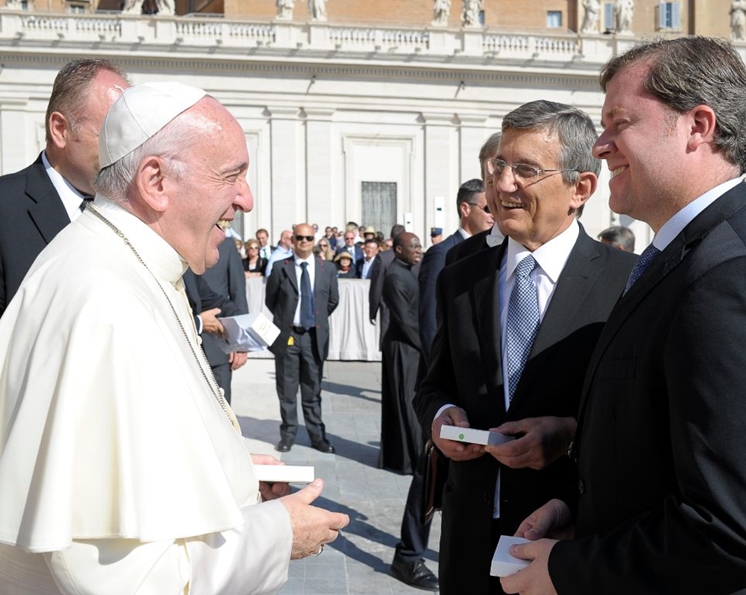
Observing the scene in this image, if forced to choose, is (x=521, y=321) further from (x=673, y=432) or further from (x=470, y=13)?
(x=470, y=13)

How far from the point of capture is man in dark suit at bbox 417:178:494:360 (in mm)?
5984

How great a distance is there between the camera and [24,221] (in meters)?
3.41

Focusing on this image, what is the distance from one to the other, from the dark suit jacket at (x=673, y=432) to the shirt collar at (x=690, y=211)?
0.03 meters

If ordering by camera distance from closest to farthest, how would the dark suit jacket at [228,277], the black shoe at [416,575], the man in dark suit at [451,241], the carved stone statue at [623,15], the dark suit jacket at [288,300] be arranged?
the black shoe at [416,575] → the man in dark suit at [451,241] → the dark suit jacket at [228,277] → the dark suit jacket at [288,300] → the carved stone statue at [623,15]

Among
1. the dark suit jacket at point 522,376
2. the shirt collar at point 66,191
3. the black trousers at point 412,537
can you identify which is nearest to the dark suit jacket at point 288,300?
the black trousers at point 412,537

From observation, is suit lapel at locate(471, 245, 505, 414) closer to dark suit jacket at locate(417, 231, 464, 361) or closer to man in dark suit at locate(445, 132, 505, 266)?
man in dark suit at locate(445, 132, 505, 266)

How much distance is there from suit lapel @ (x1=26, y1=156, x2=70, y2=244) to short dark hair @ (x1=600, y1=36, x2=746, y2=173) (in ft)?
7.66

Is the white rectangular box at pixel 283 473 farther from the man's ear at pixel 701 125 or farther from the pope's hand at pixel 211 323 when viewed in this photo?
the pope's hand at pixel 211 323

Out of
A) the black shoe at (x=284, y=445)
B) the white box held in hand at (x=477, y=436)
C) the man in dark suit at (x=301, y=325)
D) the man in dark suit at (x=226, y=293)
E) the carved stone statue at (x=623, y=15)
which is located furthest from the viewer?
the carved stone statue at (x=623, y=15)

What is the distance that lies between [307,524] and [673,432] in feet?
3.01

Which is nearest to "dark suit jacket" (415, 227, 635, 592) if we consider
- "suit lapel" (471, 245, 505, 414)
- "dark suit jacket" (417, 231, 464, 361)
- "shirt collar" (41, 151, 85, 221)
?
"suit lapel" (471, 245, 505, 414)

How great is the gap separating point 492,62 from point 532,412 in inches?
1111

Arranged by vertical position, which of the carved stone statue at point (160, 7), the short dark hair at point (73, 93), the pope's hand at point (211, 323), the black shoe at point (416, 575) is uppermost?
the carved stone statue at point (160, 7)

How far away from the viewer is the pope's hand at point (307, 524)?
7.16ft
